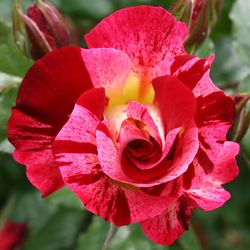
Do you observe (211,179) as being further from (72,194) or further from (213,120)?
(72,194)

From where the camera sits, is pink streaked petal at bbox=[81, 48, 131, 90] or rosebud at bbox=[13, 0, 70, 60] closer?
pink streaked petal at bbox=[81, 48, 131, 90]

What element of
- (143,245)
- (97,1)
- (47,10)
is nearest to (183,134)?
(47,10)

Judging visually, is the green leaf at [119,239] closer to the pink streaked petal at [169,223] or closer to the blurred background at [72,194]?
the blurred background at [72,194]

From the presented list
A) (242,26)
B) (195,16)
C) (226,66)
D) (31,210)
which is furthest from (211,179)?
(31,210)

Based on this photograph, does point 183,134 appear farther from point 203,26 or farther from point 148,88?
point 203,26

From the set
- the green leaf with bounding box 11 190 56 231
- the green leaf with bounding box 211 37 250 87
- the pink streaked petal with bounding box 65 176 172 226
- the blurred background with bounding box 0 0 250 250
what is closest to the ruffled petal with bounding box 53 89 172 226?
the pink streaked petal with bounding box 65 176 172 226

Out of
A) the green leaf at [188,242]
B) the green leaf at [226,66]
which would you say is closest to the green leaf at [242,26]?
the green leaf at [226,66]

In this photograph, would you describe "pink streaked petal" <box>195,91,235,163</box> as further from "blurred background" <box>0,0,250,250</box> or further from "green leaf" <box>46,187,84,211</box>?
"green leaf" <box>46,187,84,211</box>
